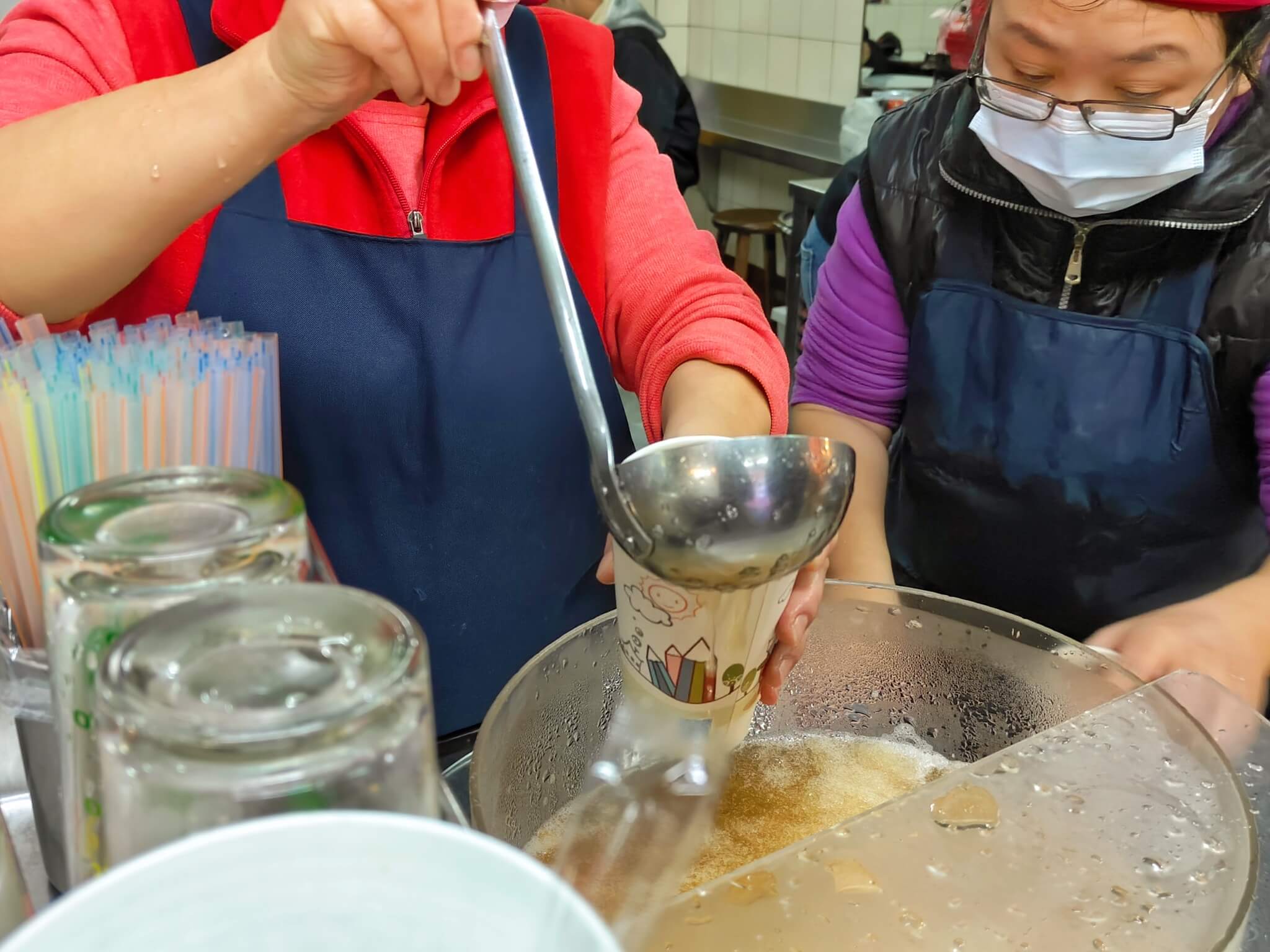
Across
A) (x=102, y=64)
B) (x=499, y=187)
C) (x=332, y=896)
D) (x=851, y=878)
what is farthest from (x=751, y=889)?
(x=102, y=64)

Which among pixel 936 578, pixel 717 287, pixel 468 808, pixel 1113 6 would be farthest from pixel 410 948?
pixel 936 578

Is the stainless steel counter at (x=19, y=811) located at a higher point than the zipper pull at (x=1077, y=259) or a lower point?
lower

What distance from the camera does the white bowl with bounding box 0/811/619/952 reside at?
0.76ft

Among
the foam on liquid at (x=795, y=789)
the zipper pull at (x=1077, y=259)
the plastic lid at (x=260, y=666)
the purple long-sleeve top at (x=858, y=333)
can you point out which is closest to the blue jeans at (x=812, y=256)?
the purple long-sleeve top at (x=858, y=333)

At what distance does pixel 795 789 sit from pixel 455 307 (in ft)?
1.51

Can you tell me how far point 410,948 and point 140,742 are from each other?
0.26 ft

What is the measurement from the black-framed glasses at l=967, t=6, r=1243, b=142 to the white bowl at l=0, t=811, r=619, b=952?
36.8 inches

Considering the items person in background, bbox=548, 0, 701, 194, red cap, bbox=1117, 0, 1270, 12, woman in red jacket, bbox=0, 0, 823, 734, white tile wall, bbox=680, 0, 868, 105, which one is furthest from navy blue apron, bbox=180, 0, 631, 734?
white tile wall, bbox=680, 0, 868, 105

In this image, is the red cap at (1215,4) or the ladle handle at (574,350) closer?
the ladle handle at (574,350)

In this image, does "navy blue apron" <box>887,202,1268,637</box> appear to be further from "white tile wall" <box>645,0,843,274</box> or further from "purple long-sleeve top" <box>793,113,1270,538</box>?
"white tile wall" <box>645,0,843,274</box>

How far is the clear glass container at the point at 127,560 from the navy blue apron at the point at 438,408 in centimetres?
48

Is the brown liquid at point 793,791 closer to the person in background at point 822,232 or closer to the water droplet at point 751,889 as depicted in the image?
the water droplet at point 751,889

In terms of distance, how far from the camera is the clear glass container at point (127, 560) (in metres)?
0.28

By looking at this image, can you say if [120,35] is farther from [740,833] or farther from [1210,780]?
[1210,780]
